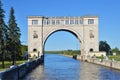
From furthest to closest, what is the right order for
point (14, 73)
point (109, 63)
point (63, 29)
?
point (63, 29) → point (109, 63) → point (14, 73)

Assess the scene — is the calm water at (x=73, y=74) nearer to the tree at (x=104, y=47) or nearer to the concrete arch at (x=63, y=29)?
the concrete arch at (x=63, y=29)

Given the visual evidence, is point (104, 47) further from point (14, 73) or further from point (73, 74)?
point (14, 73)

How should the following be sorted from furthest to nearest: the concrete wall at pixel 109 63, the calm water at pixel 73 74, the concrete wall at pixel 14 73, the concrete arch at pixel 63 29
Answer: the concrete arch at pixel 63 29 < the concrete wall at pixel 109 63 < the calm water at pixel 73 74 < the concrete wall at pixel 14 73

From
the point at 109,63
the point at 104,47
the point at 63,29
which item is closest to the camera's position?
the point at 109,63

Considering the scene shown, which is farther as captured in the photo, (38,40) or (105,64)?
(38,40)

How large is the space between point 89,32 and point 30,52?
47.3 ft

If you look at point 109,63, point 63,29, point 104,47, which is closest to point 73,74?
point 109,63

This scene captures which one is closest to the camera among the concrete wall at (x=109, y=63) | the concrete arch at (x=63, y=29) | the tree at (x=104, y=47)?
the concrete wall at (x=109, y=63)

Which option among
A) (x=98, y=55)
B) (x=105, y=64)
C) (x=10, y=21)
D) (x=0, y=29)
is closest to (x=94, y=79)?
(x=0, y=29)

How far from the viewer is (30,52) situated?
274 feet

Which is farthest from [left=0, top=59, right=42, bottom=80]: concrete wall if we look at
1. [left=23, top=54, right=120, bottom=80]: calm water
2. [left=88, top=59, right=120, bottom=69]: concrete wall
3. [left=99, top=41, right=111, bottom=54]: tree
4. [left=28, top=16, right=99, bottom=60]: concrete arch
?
[left=99, top=41, right=111, bottom=54]: tree

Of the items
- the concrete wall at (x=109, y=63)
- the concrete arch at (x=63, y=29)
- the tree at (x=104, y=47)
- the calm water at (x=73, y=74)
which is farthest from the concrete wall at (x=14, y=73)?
the tree at (x=104, y=47)

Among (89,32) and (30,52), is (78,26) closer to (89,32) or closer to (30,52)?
(89,32)

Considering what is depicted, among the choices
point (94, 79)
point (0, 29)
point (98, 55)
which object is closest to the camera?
point (94, 79)
